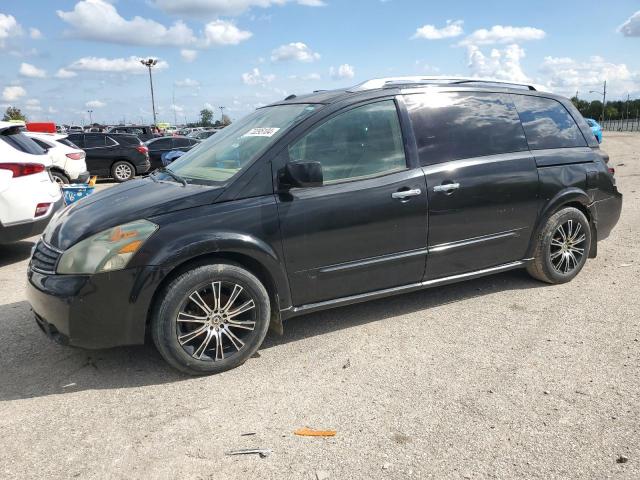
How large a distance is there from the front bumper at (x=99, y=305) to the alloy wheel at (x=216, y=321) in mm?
257

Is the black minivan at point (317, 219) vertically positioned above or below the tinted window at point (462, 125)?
below

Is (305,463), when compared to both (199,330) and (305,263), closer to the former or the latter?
(199,330)

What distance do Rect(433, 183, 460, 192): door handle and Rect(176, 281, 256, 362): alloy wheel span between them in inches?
65.8

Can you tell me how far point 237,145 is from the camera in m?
4.07

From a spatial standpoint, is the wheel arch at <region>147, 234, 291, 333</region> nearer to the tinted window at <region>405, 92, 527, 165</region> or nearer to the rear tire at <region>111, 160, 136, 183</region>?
the tinted window at <region>405, 92, 527, 165</region>

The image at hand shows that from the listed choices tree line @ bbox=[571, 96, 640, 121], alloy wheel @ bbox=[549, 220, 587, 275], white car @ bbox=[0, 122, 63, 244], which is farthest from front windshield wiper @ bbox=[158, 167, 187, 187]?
tree line @ bbox=[571, 96, 640, 121]

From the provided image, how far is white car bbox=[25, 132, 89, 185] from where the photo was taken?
11477 millimetres

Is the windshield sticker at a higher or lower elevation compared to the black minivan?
higher

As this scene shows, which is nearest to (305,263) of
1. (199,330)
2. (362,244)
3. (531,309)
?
(362,244)

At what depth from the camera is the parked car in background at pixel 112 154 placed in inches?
654

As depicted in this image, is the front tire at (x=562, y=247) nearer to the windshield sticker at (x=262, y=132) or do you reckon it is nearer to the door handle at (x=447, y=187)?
the door handle at (x=447, y=187)

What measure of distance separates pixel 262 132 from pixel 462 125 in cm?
166

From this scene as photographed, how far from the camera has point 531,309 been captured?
14.6 ft


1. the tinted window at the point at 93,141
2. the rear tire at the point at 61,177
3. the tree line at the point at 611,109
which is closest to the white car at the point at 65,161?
the rear tire at the point at 61,177
